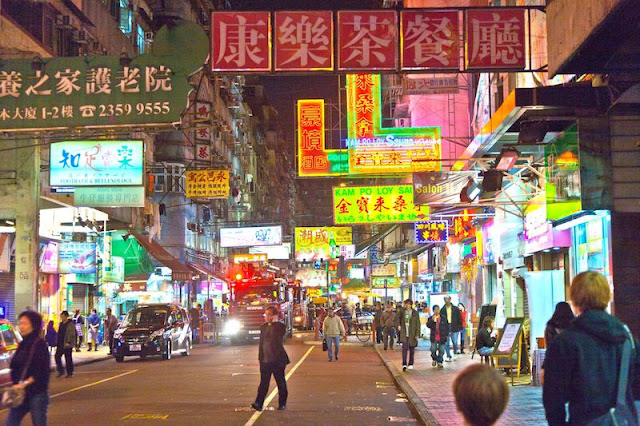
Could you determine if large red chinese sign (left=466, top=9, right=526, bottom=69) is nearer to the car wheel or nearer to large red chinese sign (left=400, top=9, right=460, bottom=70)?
large red chinese sign (left=400, top=9, right=460, bottom=70)

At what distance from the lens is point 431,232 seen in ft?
127

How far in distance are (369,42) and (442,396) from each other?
283 inches

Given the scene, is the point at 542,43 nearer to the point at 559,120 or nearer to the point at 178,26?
the point at 559,120

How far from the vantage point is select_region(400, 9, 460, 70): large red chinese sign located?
13.8m

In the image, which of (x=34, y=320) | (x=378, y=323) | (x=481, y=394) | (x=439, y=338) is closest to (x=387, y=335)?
(x=378, y=323)

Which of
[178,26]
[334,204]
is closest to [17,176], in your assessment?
[334,204]

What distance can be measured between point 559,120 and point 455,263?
25469mm

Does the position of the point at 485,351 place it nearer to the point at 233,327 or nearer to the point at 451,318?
the point at 451,318

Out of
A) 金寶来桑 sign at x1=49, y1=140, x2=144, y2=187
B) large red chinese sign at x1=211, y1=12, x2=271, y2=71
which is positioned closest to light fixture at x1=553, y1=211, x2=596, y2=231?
large red chinese sign at x1=211, y1=12, x2=271, y2=71

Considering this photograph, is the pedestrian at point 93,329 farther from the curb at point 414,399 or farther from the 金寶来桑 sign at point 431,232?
the curb at point 414,399

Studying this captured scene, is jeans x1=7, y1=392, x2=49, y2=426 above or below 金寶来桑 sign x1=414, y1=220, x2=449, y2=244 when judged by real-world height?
below

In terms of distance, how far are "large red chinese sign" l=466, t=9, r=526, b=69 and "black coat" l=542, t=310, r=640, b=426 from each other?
29.3ft

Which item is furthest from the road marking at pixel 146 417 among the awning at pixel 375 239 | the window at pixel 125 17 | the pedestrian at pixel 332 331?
the awning at pixel 375 239

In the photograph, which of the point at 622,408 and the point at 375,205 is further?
the point at 375,205
